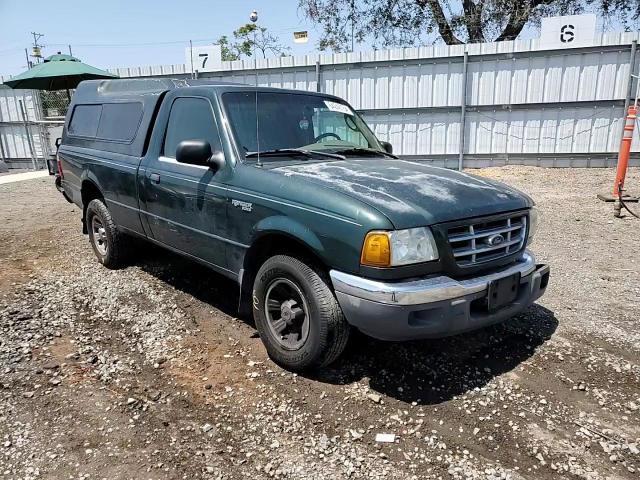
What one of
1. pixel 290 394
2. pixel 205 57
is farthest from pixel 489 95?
pixel 290 394

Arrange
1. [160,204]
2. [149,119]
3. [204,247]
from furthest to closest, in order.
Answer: [149,119], [160,204], [204,247]

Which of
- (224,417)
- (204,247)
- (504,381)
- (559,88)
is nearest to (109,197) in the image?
(204,247)

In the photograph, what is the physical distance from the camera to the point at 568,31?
1109 centimetres

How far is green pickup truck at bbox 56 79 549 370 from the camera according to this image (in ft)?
8.91

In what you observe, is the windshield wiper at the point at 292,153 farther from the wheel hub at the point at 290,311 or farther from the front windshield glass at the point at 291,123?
the wheel hub at the point at 290,311

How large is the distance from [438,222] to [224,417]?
1696mm

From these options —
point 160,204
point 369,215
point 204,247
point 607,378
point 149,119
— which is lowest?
point 607,378

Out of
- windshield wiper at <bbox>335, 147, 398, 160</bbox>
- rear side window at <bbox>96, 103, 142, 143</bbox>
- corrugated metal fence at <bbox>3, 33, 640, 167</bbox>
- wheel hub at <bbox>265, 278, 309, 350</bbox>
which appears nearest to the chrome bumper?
wheel hub at <bbox>265, 278, 309, 350</bbox>

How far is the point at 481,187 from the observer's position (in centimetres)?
331

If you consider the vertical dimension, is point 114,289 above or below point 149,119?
below

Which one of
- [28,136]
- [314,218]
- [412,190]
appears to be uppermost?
[412,190]

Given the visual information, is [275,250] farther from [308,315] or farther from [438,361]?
[438,361]

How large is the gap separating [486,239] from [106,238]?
13.6 ft

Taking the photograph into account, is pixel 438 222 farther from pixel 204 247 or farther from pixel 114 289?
pixel 114 289
